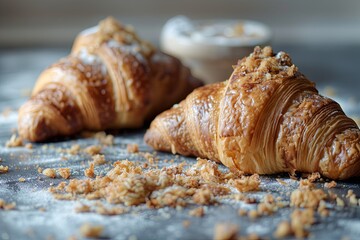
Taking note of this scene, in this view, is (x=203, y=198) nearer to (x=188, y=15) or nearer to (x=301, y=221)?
(x=301, y=221)

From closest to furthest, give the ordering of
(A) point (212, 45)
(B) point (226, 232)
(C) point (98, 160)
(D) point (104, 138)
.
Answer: (B) point (226, 232) → (C) point (98, 160) → (D) point (104, 138) → (A) point (212, 45)

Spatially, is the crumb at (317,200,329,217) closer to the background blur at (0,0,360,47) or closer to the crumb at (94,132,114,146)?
the crumb at (94,132,114,146)

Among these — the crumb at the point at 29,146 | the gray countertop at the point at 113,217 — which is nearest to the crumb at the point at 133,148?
the gray countertop at the point at 113,217

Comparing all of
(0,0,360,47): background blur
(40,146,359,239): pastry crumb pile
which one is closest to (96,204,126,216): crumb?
(40,146,359,239): pastry crumb pile

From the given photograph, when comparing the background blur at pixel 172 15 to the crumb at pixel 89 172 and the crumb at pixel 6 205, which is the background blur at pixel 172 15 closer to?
the crumb at pixel 89 172

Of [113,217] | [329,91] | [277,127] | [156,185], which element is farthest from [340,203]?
[329,91]

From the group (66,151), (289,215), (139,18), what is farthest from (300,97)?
(139,18)
